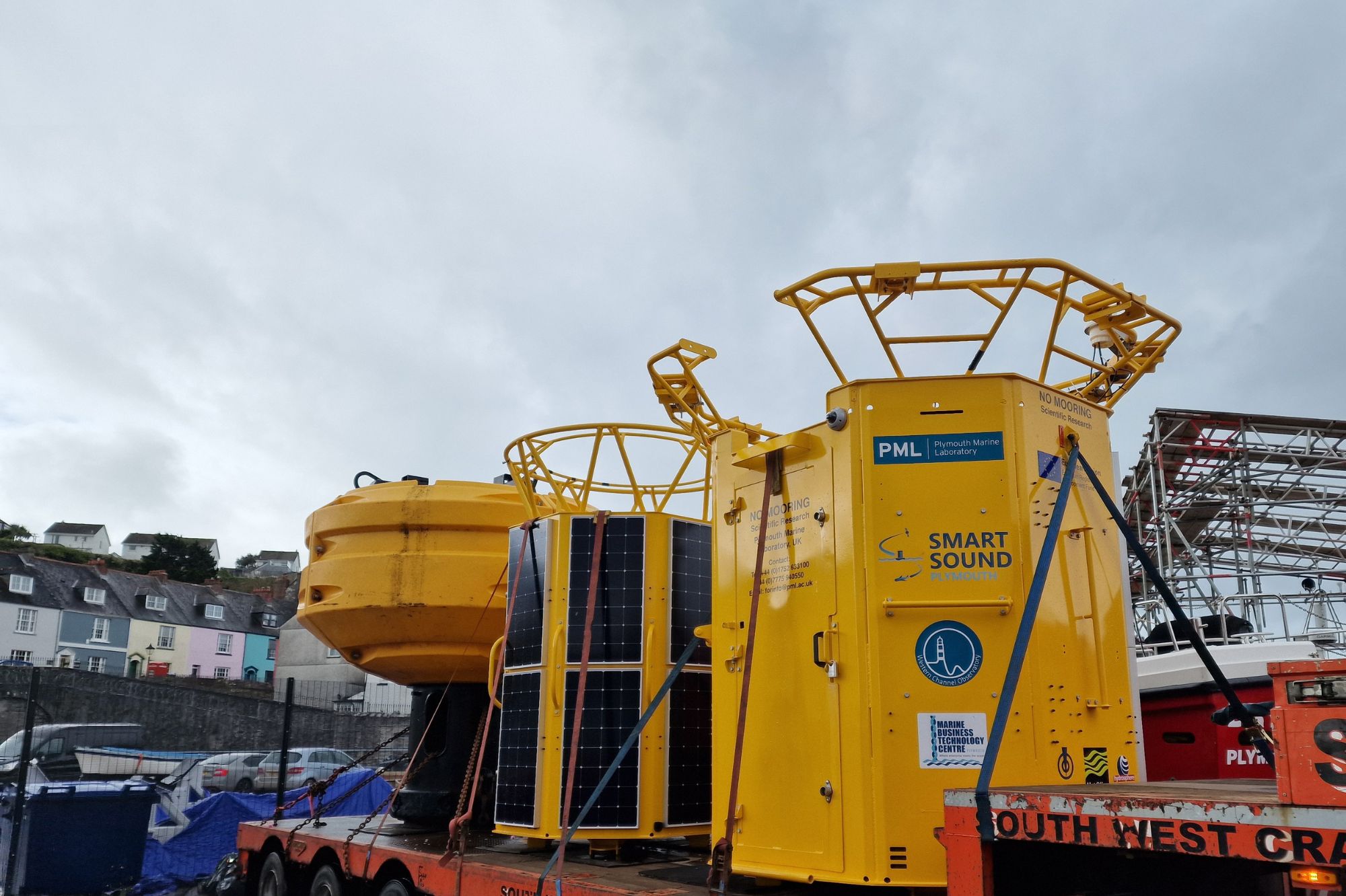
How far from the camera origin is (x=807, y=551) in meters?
5.89

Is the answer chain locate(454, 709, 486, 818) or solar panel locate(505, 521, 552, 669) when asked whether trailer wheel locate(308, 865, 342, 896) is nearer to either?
chain locate(454, 709, 486, 818)

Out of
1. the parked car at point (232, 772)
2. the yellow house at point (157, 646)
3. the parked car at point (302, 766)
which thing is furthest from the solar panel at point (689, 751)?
the yellow house at point (157, 646)

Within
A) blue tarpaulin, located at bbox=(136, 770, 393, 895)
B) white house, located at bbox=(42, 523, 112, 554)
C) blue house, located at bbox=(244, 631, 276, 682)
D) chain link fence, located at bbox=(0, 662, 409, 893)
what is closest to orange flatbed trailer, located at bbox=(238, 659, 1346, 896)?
chain link fence, located at bbox=(0, 662, 409, 893)

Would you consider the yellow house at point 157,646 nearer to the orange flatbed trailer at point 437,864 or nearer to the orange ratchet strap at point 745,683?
the orange flatbed trailer at point 437,864

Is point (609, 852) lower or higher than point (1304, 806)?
lower

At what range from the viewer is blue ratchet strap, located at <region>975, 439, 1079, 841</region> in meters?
4.13

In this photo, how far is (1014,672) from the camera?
4453 mm

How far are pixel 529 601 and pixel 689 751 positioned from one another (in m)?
1.79

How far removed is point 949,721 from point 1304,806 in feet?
7.15

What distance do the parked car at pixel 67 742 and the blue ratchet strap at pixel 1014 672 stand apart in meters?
15.9

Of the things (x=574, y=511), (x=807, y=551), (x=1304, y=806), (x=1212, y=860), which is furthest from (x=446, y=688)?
(x=1304, y=806)

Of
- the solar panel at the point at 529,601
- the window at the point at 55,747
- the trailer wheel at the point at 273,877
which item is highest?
the solar panel at the point at 529,601

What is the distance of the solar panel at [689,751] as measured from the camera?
7.91m

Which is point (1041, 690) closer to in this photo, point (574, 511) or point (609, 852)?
point (609, 852)
